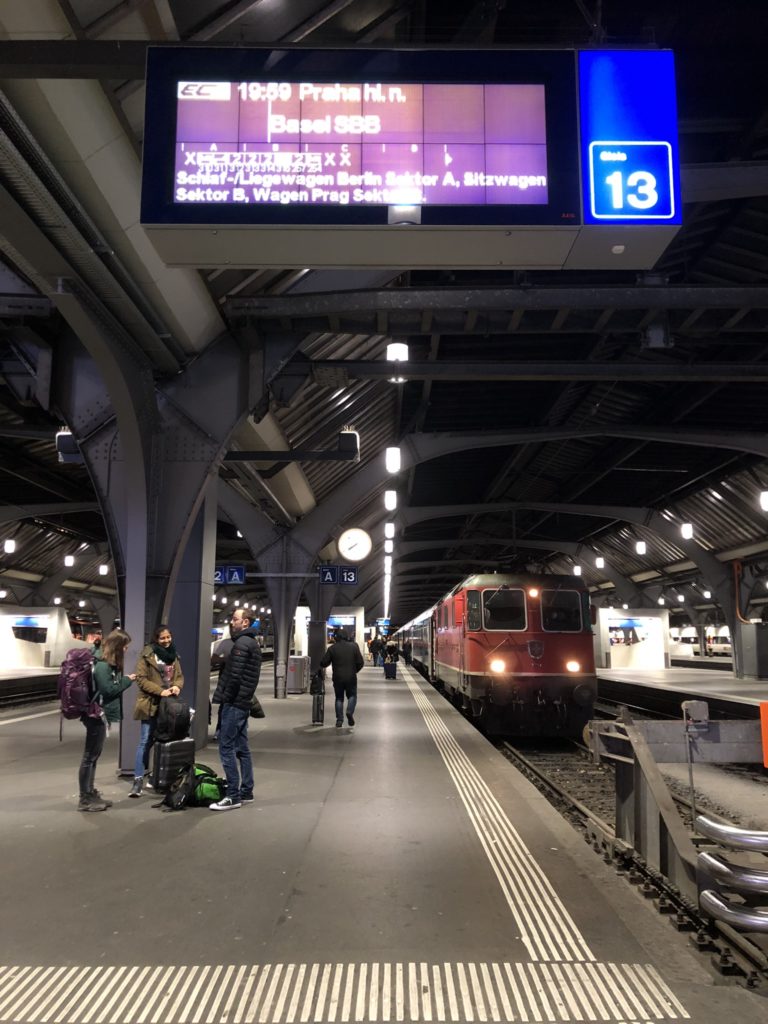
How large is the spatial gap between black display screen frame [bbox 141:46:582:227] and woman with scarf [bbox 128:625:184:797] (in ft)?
14.9

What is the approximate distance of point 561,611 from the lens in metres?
13.1

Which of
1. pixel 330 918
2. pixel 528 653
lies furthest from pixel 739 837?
pixel 528 653

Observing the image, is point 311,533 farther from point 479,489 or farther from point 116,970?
point 116,970

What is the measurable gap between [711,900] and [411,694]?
16.8 m

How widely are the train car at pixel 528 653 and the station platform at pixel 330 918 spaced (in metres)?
5.11

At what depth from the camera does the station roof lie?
5.10 metres

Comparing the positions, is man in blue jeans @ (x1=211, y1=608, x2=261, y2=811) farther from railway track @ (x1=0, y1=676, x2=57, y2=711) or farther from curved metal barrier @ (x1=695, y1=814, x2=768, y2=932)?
railway track @ (x1=0, y1=676, x2=57, y2=711)

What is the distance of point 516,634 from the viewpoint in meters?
12.7

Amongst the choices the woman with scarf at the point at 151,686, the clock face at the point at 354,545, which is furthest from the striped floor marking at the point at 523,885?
the clock face at the point at 354,545

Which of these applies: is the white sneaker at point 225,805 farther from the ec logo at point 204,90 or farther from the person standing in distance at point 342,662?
the ec logo at point 204,90

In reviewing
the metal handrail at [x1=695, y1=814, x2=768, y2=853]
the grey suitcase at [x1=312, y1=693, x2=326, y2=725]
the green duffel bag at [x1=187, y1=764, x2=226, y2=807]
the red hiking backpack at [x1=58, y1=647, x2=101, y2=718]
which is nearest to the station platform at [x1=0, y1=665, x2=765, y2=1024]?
the green duffel bag at [x1=187, y1=764, x2=226, y2=807]

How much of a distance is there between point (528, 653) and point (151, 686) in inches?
291

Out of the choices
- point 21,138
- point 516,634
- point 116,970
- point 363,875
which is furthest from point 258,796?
point 516,634

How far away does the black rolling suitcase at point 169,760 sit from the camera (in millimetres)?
6836
